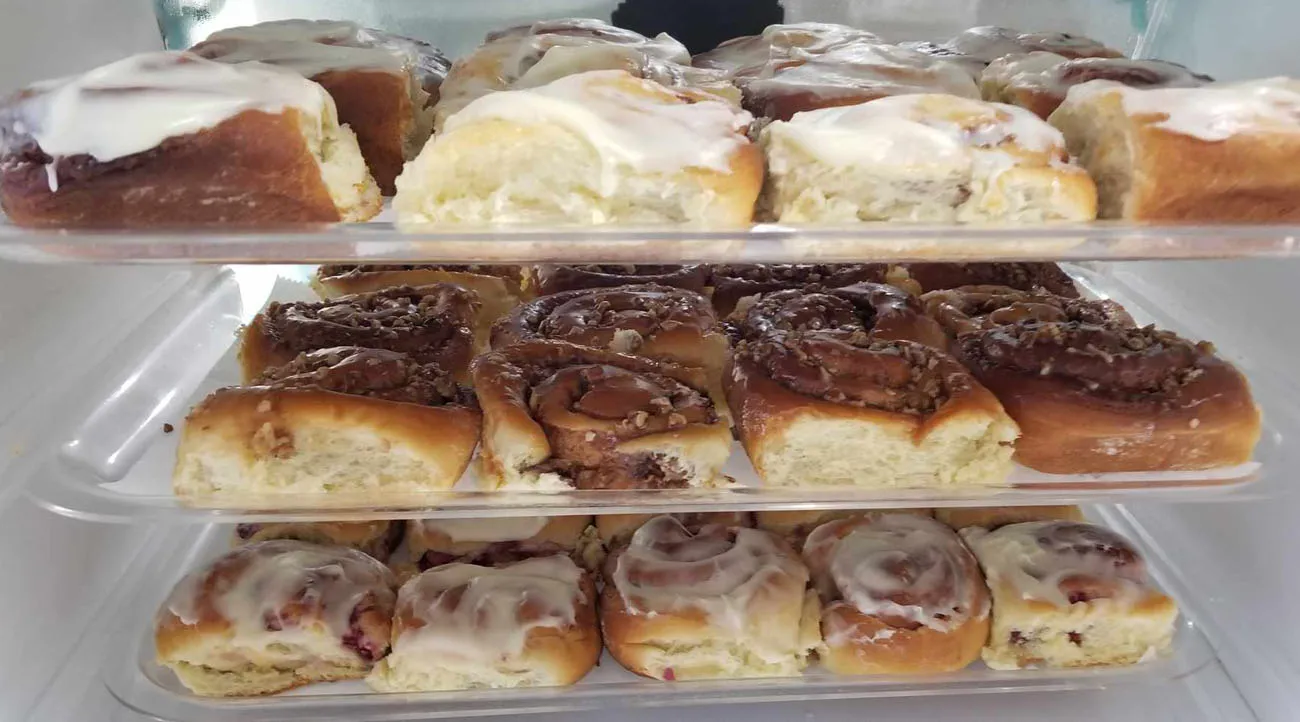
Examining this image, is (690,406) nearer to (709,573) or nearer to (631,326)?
(631,326)

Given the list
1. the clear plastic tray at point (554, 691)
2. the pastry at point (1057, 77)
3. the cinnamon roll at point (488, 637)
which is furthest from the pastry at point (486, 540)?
the pastry at point (1057, 77)

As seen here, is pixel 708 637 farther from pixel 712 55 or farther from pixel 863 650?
pixel 712 55

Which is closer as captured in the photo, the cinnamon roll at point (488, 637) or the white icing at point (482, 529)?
the cinnamon roll at point (488, 637)

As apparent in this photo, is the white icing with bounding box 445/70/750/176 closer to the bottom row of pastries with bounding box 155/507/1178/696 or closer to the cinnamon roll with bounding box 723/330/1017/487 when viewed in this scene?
the cinnamon roll with bounding box 723/330/1017/487

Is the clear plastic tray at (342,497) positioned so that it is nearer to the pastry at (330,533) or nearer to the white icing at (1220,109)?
the pastry at (330,533)

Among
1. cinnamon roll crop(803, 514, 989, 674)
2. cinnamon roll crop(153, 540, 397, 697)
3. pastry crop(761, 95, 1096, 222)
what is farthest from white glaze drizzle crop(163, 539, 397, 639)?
pastry crop(761, 95, 1096, 222)

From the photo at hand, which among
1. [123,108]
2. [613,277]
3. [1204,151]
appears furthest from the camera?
[613,277]

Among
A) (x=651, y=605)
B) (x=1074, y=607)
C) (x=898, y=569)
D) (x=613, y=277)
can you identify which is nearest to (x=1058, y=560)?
(x=1074, y=607)
